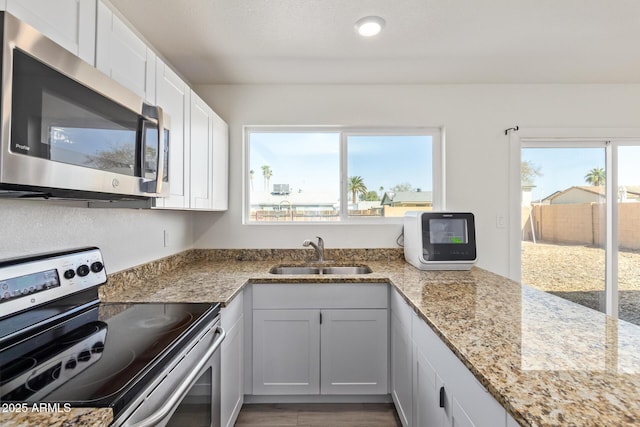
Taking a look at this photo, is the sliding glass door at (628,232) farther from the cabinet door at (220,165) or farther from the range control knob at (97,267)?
the range control knob at (97,267)

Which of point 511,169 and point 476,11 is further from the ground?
point 476,11

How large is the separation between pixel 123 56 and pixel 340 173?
5.69 ft

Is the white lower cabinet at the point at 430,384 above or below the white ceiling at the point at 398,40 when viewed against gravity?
below

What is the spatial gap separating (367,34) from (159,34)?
3.95 feet

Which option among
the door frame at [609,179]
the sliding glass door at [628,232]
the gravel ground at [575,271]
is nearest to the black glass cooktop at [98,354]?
the door frame at [609,179]

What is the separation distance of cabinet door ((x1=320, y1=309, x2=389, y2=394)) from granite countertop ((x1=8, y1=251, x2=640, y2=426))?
257 millimetres

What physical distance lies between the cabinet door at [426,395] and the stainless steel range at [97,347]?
85 centimetres

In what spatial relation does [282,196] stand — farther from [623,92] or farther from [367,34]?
[623,92]

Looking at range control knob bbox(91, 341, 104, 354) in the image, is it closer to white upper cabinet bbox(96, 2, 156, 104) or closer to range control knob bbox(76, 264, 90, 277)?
range control knob bbox(76, 264, 90, 277)

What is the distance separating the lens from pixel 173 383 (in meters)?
0.93

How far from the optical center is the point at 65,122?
0.79 meters

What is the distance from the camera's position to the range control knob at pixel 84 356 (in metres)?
0.83

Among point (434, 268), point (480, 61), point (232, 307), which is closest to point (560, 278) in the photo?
point (434, 268)

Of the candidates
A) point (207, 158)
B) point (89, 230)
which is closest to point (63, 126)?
point (89, 230)
